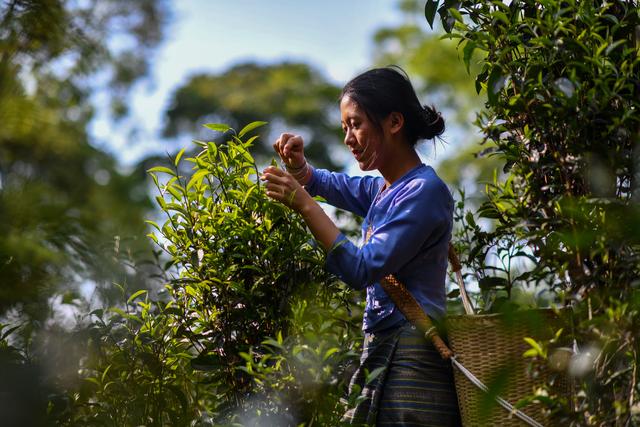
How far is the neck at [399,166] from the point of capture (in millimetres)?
2754

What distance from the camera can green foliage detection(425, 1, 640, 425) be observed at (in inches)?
76.5

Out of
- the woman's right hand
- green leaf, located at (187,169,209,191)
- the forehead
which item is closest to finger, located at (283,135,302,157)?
the woman's right hand

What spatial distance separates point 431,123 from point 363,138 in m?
0.34

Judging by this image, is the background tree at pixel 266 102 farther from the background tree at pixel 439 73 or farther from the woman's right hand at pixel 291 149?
the woman's right hand at pixel 291 149

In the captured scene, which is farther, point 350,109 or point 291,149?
point 291,149

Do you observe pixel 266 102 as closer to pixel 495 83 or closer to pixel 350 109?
pixel 350 109

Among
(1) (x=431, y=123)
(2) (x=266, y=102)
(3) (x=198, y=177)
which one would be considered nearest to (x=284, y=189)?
(3) (x=198, y=177)

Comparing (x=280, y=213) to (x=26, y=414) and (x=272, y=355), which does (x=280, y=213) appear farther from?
(x=26, y=414)

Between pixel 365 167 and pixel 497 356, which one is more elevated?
pixel 365 167

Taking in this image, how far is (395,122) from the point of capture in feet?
9.13

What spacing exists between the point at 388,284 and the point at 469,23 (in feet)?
2.71

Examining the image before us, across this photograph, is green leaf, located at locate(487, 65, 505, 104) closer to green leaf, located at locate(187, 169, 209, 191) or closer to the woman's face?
the woman's face

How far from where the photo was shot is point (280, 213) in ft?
7.82

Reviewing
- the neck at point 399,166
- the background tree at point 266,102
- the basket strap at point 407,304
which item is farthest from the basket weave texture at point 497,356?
the background tree at point 266,102
